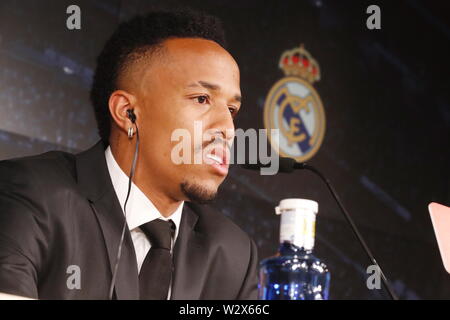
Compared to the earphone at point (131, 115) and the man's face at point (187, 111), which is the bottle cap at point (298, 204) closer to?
the man's face at point (187, 111)

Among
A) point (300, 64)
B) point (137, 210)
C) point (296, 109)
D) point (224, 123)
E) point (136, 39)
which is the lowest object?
point (137, 210)

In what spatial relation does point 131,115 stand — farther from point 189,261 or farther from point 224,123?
point 189,261

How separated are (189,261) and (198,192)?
138 millimetres

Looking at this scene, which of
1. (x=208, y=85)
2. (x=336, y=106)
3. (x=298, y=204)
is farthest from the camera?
(x=336, y=106)

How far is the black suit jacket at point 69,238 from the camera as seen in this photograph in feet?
3.26

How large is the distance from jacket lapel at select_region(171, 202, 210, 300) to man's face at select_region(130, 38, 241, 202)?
0.09 m

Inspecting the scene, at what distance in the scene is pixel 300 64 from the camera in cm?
208

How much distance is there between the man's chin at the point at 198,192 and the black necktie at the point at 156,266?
8 cm

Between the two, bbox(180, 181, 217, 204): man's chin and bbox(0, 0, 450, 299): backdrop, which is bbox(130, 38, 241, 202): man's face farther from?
bbox(0, 0, 450, 299): backdrop

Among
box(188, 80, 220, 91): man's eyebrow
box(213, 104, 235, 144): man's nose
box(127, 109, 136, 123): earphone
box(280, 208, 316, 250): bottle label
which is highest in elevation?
box(188, 80, 220, 91): man's eyebrow

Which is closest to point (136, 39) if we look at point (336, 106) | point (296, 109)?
point (296, 109)

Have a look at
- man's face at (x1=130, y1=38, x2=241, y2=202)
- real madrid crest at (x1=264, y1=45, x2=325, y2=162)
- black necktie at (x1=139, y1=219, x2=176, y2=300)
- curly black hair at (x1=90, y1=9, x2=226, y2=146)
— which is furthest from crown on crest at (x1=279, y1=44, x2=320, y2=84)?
black necktie at (x1=139, y1=219, x2=176, y2=300)

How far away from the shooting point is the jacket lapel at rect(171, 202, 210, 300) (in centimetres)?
114
